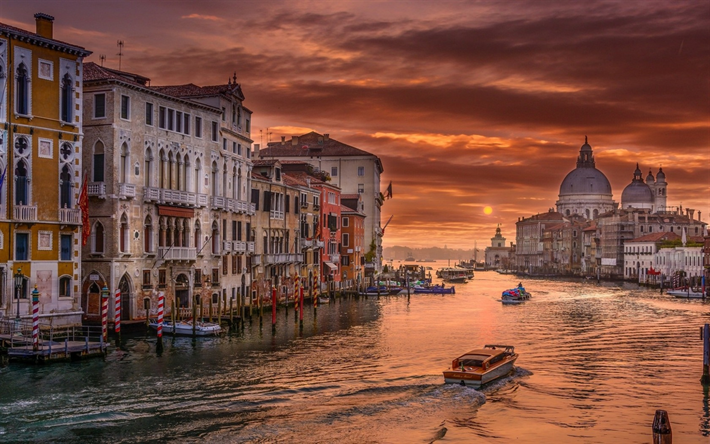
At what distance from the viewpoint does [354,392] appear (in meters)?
23.4

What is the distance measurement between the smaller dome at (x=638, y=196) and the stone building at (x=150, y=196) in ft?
450

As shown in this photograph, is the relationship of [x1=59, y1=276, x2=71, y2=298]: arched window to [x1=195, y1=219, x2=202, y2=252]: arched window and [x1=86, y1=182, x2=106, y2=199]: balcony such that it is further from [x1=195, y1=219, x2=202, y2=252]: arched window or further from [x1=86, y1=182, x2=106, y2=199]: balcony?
[x1=195, y1=219, x2=202, y2=252]: arched window

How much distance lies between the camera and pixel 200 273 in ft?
136

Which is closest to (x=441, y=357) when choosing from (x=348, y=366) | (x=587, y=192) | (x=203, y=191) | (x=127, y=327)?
(x=348, y=366)

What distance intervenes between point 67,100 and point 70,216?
4.38 m

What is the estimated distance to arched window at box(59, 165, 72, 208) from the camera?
1275 inches

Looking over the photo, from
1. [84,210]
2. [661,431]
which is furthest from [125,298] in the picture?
[661,431]

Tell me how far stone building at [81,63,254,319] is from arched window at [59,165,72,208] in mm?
2654

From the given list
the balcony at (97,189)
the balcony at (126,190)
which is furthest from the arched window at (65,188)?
the balcony at (126,190)

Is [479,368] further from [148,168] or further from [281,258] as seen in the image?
[281,258]

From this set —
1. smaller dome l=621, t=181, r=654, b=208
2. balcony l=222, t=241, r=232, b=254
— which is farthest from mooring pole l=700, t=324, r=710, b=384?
smaller dome l=621, t=181, r=654, b=208

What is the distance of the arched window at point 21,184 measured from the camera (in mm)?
30453

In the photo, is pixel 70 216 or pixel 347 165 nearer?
pixel 70 216

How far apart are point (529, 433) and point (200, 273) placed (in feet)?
80.9
